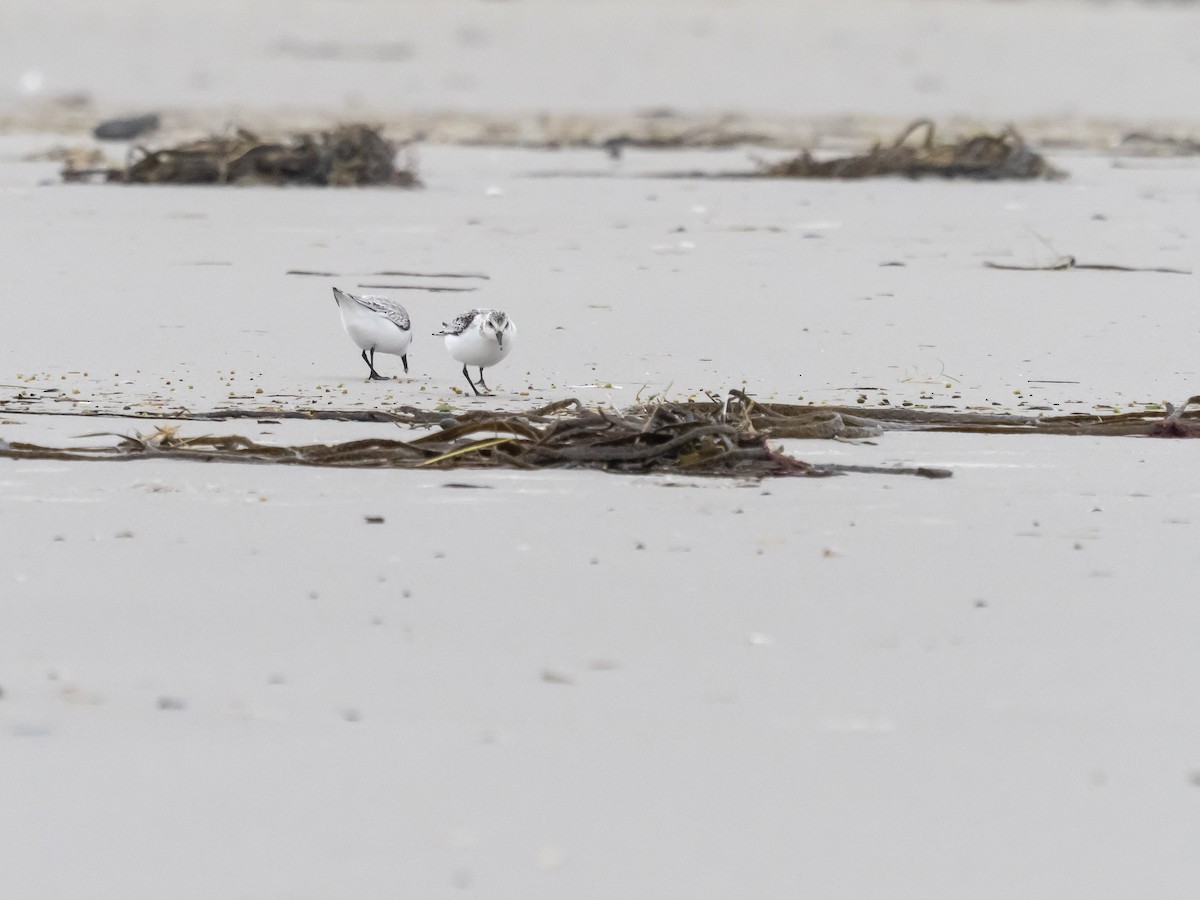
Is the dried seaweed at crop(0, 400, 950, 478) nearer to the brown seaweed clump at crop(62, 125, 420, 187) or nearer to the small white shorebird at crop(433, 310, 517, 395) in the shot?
the small white shorebird at crop(433, 310, 517, 395)

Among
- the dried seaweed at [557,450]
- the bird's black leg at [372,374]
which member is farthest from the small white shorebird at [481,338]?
the dried seaweed at [557,450]

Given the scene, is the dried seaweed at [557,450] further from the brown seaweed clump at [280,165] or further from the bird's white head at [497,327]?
the brown seaweed clump at [280,165]

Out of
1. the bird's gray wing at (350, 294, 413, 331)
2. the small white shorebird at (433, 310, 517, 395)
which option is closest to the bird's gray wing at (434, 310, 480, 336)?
the small white shorebird at (433, 310, 517, 395)

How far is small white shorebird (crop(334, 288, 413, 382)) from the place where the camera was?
24.9 feet

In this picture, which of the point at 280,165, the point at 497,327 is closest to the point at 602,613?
the point at 497,327

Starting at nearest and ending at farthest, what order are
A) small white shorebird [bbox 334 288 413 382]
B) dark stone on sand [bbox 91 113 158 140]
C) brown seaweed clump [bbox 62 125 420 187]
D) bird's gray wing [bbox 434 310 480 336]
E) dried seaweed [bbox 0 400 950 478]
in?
dried seaweed [bbox 0 400 950 478]
bird's gray wing [bbox 434 310 480 336]
small white shorebird [bbox 334 288 413 382]
brown seaweed clump [bbox 62 125 420 187]
dark stone on sand [bbox 91 113 158 140]

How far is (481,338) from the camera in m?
7.21

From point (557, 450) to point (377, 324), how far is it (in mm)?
1932

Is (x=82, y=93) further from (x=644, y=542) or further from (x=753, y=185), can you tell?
(x=644, y=542)

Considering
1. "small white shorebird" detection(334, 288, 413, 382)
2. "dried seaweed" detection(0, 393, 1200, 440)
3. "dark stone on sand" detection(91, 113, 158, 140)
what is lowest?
"dark stone on sand" detection(91, 113, 158, 140)

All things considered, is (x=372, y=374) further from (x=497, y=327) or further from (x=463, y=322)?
(x=497, y=327)

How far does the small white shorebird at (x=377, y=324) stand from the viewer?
760cm

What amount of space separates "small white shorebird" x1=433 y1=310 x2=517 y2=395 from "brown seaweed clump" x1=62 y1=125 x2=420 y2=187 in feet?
28.1

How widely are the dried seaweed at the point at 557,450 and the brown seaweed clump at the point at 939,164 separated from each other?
11112 mm
